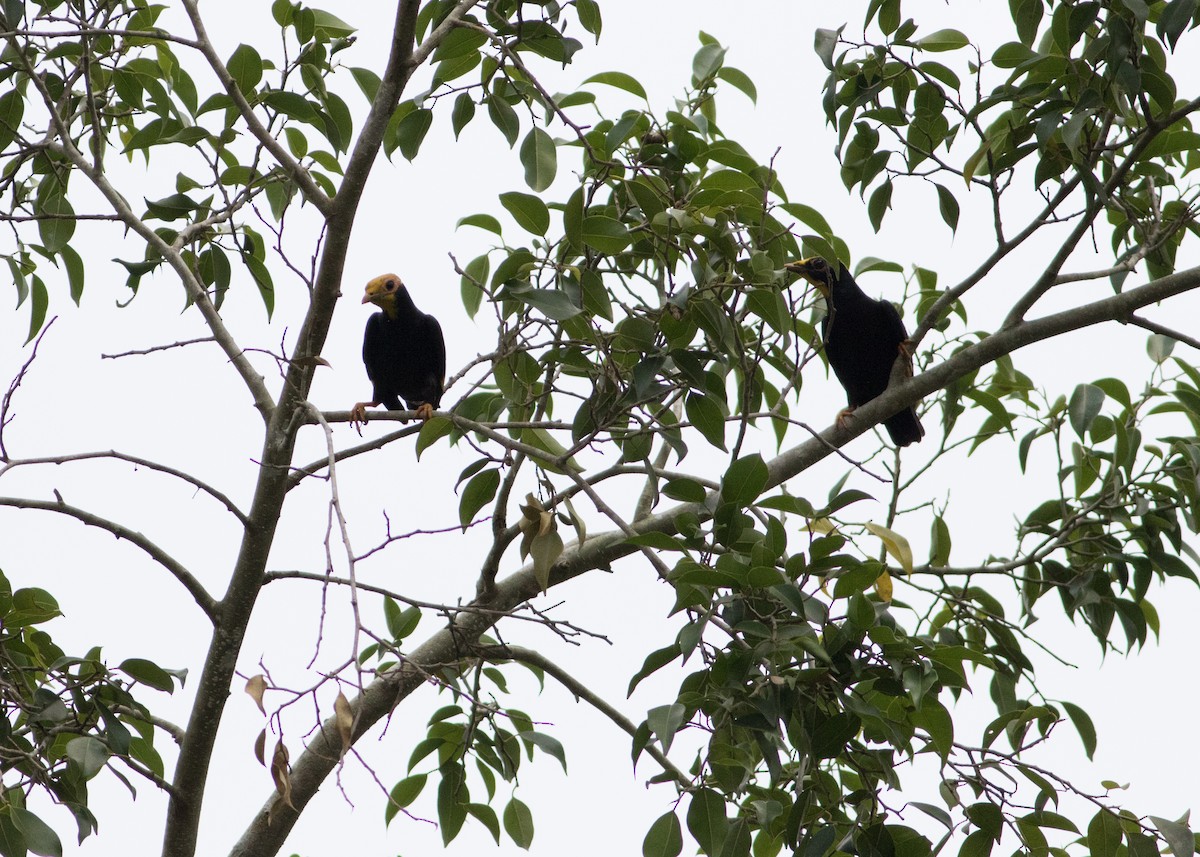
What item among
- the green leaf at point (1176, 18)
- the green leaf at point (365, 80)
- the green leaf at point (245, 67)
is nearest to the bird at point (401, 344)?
the green leaf at point (365, 80)

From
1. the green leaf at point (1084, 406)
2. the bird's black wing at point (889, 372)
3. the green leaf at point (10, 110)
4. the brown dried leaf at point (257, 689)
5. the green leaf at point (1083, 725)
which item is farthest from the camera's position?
the bird's black wing at point (889, 372)

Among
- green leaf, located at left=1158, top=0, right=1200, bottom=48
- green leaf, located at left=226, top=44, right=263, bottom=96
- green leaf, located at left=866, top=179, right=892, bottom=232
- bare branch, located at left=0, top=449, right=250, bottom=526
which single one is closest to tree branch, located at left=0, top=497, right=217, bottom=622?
bare branch, located at left=0, top=449, right=250, bottom=526

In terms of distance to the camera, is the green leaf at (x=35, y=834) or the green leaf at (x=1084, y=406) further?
the green leaf at (x=1084, y=406)

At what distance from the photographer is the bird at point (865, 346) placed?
4.83m

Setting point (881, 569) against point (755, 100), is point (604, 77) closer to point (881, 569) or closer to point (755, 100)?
point (755, 100)

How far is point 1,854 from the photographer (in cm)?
252

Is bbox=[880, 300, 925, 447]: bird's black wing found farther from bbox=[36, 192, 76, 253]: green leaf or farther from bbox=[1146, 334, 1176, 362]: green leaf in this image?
bbox=[36, 192, 76, 253]: green leaf

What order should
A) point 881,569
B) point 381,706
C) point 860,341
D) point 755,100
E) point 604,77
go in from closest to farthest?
1. point 881,569
2. point 604,77
3. point 381,706
4. point 755,100
5. point 860,341

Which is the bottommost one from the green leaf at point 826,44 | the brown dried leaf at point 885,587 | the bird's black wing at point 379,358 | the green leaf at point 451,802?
the green leaf at point 451,802

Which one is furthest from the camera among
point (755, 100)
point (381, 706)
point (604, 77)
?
point (755, 100)

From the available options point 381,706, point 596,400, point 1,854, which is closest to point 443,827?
point 381,706

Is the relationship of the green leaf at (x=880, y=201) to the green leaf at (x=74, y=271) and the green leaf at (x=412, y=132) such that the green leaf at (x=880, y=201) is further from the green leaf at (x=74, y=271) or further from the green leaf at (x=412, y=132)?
the green leaf at (x=74, y=271)

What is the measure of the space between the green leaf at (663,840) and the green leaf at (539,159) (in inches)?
58.5

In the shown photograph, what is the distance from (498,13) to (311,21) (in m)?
0.49
